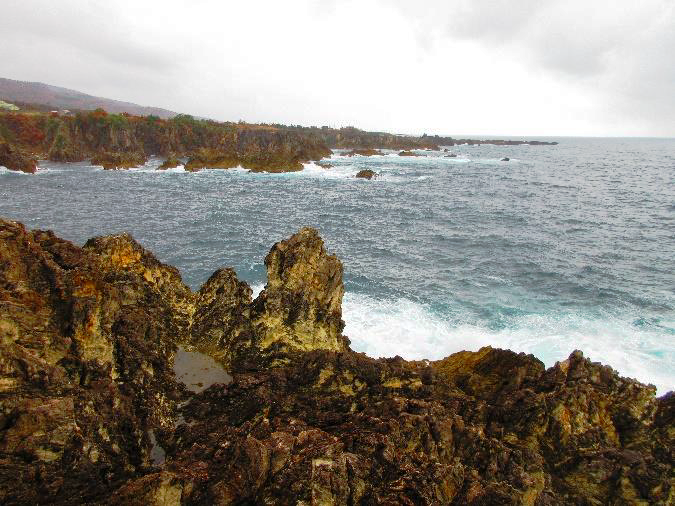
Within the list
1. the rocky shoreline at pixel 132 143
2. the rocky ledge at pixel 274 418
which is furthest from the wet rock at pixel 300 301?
the rocky shoreline at pixel 132 143

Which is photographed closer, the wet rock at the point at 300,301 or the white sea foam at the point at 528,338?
the wet rock at the point at 300,301

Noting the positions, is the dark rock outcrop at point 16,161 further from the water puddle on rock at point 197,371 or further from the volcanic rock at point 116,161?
the water puddle on rock at point 197,371

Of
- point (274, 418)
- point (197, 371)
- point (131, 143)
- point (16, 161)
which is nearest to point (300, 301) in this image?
point (197, 371)

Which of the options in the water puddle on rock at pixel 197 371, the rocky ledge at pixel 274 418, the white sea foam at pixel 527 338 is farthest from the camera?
the white sea foam at pixel 527 338

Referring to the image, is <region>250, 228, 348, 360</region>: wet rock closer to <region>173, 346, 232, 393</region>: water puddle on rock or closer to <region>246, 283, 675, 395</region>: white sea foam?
<region>173, 346, 232, 393</region>: water puddle on rock

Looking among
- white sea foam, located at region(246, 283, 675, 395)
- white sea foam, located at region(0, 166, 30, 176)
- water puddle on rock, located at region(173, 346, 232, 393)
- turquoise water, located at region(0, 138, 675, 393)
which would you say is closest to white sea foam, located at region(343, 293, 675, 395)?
white sea foam, located at region(246, 283, 675, 395)

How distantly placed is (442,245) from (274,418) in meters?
34.8

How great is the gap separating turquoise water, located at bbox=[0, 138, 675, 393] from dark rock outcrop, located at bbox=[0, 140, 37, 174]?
3735mm

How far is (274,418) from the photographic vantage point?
12.1 meters

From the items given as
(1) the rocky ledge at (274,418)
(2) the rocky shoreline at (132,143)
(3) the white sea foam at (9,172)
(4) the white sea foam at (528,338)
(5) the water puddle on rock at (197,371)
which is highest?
(2) the rocky shoreline at (132,143)

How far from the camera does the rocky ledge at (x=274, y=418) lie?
8.79 m

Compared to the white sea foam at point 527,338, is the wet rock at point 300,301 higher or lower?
higher

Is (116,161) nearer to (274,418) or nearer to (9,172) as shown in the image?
(9,172)

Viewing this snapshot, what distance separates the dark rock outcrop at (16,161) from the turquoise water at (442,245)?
3735 millimetres
